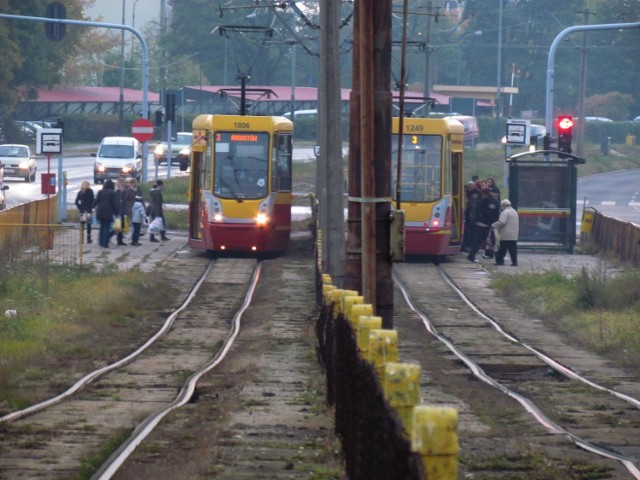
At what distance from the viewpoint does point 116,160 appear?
5219cm

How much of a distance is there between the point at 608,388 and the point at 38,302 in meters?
9.08

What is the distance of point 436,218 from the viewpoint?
88.3 feet

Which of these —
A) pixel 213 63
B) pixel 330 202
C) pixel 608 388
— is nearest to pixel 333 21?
pixel 330 202

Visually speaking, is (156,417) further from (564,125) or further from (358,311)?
(564,125)

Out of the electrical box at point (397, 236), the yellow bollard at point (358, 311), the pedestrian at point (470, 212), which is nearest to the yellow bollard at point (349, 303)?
the yellow bollard at point (358, 311)

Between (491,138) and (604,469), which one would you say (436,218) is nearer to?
(604,469)

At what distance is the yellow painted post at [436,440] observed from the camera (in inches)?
169

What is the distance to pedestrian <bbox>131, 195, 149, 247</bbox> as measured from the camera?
96.4 feet

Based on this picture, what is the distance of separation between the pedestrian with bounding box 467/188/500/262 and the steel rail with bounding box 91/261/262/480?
9515mm

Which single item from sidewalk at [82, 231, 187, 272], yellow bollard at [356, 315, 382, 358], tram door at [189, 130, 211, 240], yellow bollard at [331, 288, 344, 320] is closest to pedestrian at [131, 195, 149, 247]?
sidewalk at [82, 231, 187, 272]

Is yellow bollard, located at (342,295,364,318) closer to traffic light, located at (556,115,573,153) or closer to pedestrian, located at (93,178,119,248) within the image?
pedestrian, located at (93,178,119,248)

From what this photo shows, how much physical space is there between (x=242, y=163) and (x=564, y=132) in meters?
8.13

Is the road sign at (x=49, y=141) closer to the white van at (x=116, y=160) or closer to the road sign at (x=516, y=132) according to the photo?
the road sign at (x=516, y=132)

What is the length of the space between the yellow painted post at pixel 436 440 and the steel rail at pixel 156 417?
4720 mm
